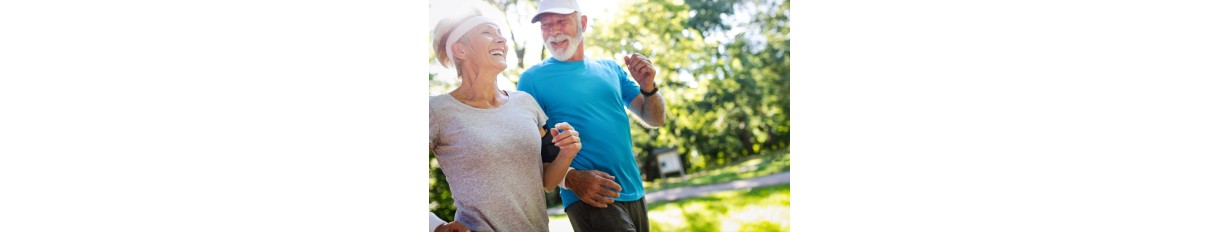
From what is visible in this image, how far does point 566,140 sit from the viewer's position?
547cm

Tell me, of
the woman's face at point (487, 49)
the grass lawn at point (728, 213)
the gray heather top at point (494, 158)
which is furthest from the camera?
the grass lawn at point (728, 213)

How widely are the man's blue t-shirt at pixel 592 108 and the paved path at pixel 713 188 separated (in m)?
0.14

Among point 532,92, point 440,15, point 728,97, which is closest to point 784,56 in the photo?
point 728,97

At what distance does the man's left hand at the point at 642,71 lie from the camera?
5613 millimetres

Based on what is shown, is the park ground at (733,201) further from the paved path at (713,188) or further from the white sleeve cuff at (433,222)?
the white sleeve cuff at (433,222)

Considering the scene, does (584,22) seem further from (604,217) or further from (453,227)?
(453,227)

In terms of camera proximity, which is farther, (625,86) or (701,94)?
(701,94)

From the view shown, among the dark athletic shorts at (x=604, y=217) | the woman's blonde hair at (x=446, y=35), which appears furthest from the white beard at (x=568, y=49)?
the dark athletic shorts at (x=604, y=217)

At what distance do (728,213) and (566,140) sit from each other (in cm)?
85

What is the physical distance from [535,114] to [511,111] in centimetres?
11

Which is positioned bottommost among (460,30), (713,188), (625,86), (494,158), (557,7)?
(713,188)

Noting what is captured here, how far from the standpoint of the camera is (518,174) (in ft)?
17.9

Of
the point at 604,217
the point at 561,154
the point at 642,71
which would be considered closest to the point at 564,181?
the point at 561,154

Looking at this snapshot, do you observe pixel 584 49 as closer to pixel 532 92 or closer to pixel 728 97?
pixel 532 92
